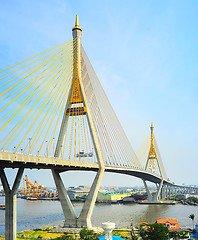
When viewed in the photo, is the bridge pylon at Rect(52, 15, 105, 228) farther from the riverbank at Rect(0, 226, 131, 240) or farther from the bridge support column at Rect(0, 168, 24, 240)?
the bridge support column at Rect(0, 168, 24, 240)

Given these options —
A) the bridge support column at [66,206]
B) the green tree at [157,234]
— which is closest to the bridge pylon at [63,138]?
the bridge support column at [66,206]

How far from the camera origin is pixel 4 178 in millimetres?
23766

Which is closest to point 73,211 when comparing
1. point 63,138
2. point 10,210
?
point 63,138

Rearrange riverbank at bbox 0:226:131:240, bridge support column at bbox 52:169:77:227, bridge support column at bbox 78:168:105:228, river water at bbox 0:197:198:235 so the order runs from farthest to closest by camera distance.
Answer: river water at bbox 0:197:198:235 < bridge support column at bbox 52:169:77:227 < bridge support column at bbox 78:168:105:228 < riverbank at bbox 0:226:131:240

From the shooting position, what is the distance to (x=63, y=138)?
3428 cm

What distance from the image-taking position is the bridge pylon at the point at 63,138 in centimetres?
3262

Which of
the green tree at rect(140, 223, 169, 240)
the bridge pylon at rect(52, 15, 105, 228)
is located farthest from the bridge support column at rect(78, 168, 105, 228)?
the green tree at rect(140, 223, 169, 240)

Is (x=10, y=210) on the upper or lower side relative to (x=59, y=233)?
upper

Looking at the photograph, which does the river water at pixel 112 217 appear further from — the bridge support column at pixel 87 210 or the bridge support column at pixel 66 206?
the bridge support column at pixel 87 210

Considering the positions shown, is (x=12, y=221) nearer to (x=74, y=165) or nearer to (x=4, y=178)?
(x=4, y=178)

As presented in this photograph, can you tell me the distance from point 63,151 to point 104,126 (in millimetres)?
6743

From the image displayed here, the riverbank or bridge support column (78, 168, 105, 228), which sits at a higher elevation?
bridge support column (78, 168, 105, 228)

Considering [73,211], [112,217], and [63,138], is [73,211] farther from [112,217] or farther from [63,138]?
[112,217]

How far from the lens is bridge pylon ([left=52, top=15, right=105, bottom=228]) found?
32.6m
